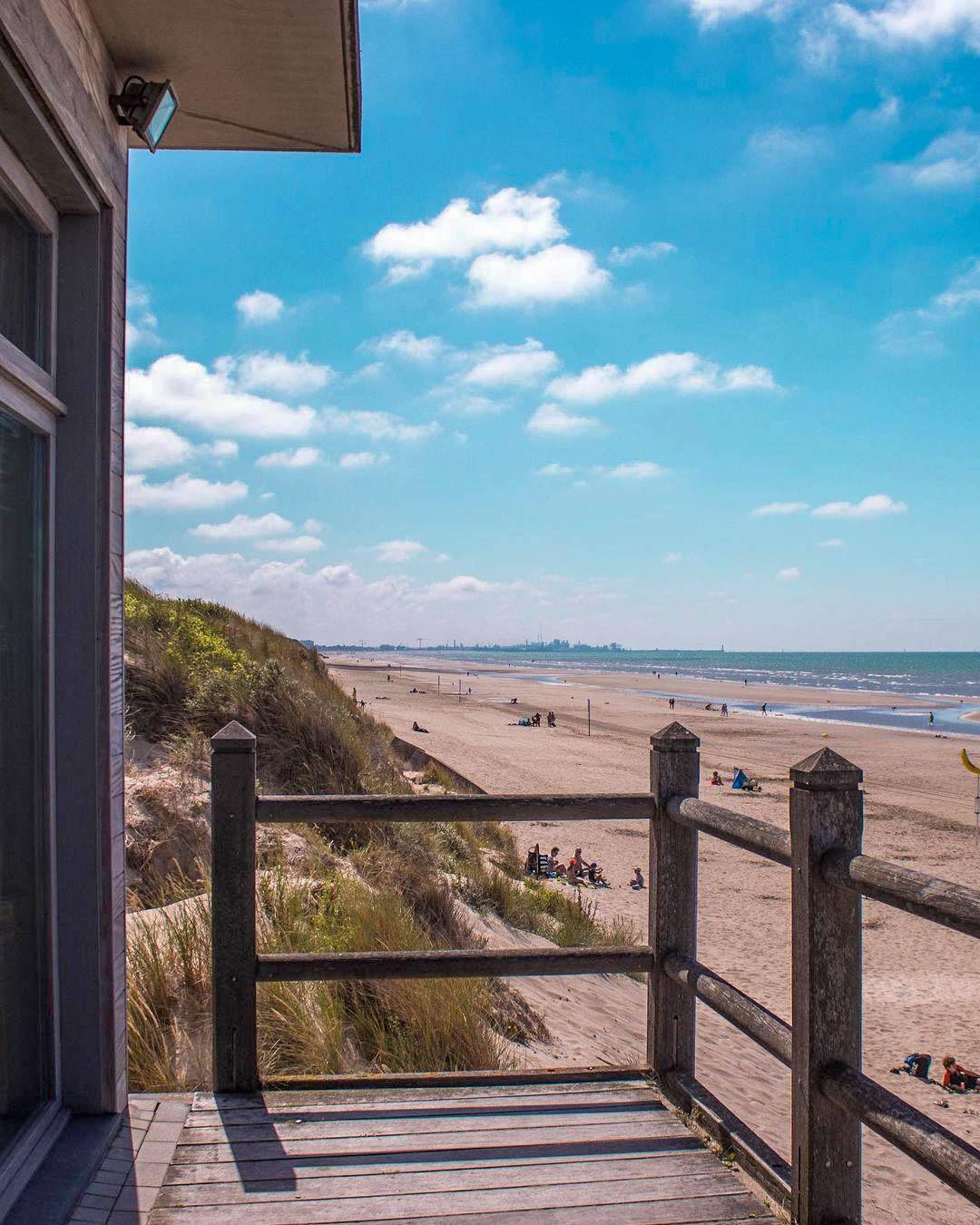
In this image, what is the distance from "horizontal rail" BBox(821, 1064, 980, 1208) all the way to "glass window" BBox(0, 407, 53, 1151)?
7.97 ft

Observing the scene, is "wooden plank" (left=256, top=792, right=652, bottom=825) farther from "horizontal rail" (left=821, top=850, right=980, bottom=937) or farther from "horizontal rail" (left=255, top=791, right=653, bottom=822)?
"horizontal rail" (left=821, top=850, right=980, bottom=937)

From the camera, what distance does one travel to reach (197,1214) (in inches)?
109

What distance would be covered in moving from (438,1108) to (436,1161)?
1.21 feet

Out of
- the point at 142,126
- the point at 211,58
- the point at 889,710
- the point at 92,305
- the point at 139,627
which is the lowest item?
the point at 889,710

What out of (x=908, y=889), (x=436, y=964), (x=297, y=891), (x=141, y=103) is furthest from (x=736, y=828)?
(x=141, y=103)

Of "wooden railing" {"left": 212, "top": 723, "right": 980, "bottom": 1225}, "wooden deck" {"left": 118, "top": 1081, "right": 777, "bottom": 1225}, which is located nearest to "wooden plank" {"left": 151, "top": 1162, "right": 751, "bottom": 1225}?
"wooden deck" {"left": 118, "top": 1081, "right": 777, "bottom": 1225}

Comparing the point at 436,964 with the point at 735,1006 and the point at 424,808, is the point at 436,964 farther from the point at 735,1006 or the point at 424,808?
the point at 735,1006

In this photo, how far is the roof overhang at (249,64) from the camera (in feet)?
10.6

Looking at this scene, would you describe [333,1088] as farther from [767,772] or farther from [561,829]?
[767,772]

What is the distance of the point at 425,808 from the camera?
3580 millimetres

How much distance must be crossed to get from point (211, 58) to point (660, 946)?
153 inches

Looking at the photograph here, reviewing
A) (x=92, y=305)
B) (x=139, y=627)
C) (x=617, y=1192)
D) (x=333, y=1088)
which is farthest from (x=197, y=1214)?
(x=139, y=627)

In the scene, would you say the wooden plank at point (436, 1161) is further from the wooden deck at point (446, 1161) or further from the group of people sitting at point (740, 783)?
the group of people sitting at point (740, 783)

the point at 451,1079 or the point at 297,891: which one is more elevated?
the point at 297,891
